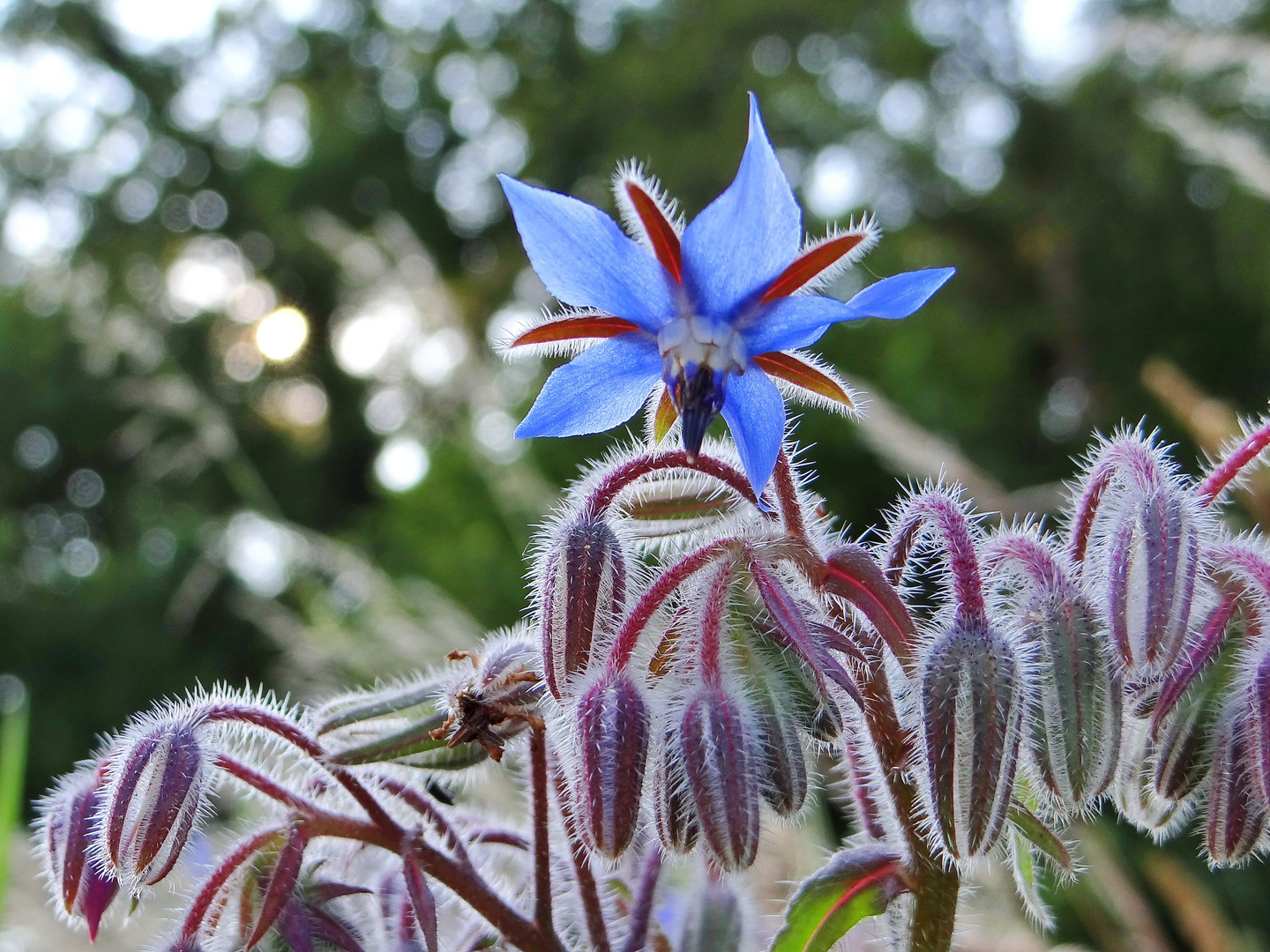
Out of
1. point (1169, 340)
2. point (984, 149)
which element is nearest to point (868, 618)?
point (1169, 340)

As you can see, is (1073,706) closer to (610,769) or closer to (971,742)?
(971,742)

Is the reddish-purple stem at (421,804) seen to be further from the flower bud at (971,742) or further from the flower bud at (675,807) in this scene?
the flower bud at (971,742)

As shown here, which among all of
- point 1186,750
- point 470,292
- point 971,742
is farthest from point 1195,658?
point 470,292

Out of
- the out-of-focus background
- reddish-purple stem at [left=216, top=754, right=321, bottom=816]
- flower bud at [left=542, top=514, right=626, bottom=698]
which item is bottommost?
reddish-purple stem at [left=216, top=754, right=321, bottom=816]

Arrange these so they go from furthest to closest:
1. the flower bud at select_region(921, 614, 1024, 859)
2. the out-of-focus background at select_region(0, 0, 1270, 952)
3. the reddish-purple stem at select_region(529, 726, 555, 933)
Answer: the out-of-focus background at select_region(0, 0, 1270, 952) < the reddish-purple stem at select_region(529, 726, 555, 933) < the flower bud at select_region(921, 614, 1024, 859)

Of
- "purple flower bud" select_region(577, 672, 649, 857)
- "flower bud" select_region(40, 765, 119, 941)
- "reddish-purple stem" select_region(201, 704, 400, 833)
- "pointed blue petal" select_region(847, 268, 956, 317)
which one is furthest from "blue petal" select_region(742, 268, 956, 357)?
"flower bud" select_region(40, 765, 119, 941)

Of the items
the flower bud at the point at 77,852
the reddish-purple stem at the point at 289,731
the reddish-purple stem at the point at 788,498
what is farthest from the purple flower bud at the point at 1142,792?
the flower bud at the point at 77,852

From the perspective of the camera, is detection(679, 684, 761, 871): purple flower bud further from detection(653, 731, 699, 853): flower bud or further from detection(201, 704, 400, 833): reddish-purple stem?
detection(201, 704, 400, 833): reddish-purple stem
